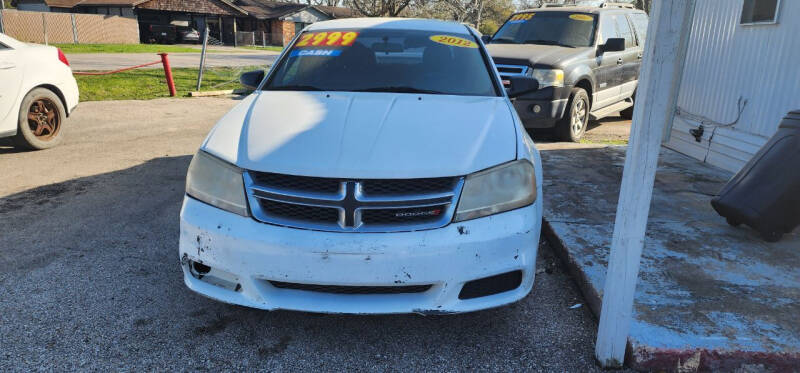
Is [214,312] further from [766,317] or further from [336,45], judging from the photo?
[766,317]

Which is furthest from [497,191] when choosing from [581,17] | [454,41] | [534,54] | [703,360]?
[581,17]

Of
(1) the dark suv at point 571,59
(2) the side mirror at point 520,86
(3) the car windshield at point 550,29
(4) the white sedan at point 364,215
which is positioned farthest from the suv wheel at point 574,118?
(4) the white sedan at point 364,215

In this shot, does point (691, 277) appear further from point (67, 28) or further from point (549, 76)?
point (67, 28)

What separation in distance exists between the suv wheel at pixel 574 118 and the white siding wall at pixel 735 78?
3.89 ft

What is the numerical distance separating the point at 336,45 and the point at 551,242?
2136mm

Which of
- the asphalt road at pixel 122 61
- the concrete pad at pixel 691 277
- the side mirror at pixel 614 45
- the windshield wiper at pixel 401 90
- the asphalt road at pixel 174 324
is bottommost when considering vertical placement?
the asphalt road at pixel 174 324

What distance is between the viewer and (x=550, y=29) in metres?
8.16

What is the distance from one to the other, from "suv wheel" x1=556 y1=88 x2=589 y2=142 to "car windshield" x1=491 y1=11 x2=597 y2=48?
0.96m

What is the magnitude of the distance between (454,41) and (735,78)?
12.6ft

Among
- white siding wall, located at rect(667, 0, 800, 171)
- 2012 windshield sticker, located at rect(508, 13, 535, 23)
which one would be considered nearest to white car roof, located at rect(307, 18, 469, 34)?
white siding wall, located at rect(667, 0, 800, 171)

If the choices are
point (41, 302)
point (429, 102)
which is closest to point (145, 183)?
point (41, 302)

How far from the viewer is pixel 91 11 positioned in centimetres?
4953

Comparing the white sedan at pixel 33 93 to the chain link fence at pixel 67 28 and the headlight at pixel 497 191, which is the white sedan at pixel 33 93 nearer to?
the headlight at pixel 497 191

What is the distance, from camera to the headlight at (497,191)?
235 centimetres
